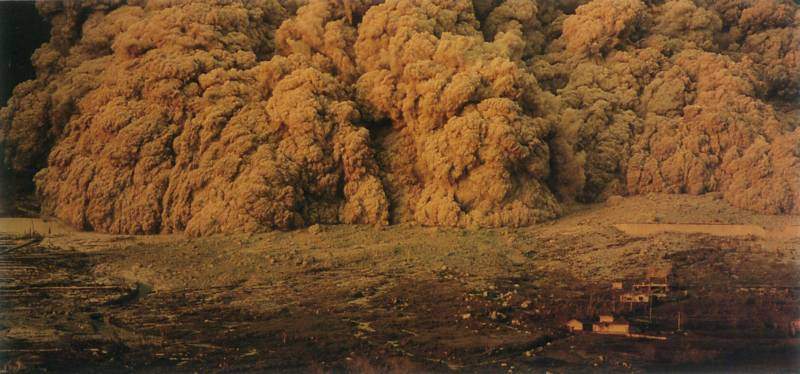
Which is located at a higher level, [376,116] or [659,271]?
[376,116]

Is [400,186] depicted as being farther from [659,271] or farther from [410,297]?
[659,271]

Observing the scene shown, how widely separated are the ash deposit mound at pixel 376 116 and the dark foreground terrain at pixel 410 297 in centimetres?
25

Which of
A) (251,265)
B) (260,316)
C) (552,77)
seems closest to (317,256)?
(251,265)

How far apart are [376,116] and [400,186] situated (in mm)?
581

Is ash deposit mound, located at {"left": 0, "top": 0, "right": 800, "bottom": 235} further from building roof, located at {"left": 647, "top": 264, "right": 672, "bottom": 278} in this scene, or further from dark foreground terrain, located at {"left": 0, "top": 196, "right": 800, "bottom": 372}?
building roof, located at {"left": 647, "top": 264, "right": 672, "bottom": 278}

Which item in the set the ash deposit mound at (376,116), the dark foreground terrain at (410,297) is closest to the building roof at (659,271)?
the dark foreground terrain at (410,297)

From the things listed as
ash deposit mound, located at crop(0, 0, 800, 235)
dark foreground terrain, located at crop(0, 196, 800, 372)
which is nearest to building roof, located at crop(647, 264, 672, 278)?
dark foreground terrain, located at crop(0, 196, 800, 372)

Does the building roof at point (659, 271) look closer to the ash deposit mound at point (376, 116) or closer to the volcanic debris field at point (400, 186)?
the volcanic debris field at point (400, 186)

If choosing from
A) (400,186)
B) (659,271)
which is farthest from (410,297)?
(659,271)

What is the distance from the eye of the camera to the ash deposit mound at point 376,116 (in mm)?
6953

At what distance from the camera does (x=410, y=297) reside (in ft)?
19.5

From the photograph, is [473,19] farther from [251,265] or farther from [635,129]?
[251,265]

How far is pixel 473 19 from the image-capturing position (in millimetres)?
7832

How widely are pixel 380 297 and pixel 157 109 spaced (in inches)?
94.0
